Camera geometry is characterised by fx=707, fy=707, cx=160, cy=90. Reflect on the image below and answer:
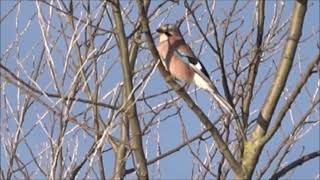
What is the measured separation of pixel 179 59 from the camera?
4.19 m

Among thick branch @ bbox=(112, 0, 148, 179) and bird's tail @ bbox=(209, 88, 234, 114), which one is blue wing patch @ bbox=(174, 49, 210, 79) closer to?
bird's tail @ bbox=(209, 88, 234, 114)

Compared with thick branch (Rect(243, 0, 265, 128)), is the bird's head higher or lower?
higher

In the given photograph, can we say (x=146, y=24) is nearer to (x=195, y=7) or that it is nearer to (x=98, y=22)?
(x=98, y=22)

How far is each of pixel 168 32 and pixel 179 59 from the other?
0.67 feet

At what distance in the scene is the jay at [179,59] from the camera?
13.7ft

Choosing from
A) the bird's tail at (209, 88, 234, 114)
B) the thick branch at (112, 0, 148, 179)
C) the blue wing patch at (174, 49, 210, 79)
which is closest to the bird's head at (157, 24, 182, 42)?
the blue wing patch at (174, 49, 210, 79)

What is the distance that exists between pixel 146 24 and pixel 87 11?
1.27m

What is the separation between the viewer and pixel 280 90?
10.6 ft

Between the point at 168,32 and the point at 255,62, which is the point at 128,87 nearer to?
the point at 255,62

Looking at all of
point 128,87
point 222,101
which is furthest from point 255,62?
point 128,87

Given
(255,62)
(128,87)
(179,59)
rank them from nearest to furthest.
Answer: (128,87) → (255,62) → (179,59)

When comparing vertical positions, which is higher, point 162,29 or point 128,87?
point 162,29

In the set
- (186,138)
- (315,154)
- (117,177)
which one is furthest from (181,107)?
(315,154)

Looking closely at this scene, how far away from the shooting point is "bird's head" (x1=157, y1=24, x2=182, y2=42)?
4.27m
